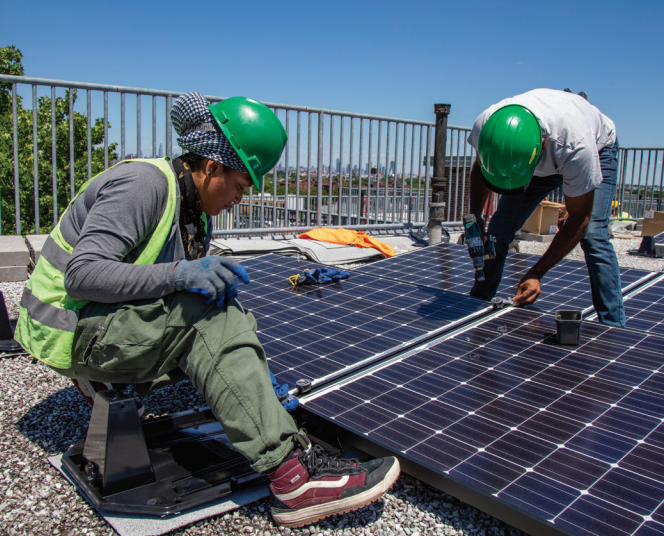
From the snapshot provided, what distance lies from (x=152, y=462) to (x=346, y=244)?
5.62 m

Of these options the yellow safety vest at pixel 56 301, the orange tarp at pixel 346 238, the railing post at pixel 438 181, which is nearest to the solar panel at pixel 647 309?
the yellow safety vest at pixel 56 301

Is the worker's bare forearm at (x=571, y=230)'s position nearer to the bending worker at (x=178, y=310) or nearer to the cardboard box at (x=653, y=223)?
the bending worker at (x=178, y=310)

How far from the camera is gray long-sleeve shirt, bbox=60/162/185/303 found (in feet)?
6.11

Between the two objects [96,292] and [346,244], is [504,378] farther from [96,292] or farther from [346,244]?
[346,244]

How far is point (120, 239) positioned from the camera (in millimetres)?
1919

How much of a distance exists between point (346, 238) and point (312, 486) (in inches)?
234

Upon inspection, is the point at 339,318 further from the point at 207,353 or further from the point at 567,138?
the point at 567,138

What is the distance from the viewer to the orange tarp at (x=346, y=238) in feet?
25.2

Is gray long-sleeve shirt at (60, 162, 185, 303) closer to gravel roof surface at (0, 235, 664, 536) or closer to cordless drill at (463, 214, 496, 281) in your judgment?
gravel roof surface at (0, 235, 664, 536)

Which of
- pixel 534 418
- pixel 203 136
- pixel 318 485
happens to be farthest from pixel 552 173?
pixel 318 485

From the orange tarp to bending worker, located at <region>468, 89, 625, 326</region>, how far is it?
3.38m

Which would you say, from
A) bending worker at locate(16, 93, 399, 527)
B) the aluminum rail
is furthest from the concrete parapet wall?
bending worker at locate(16, 93, 399, 527)

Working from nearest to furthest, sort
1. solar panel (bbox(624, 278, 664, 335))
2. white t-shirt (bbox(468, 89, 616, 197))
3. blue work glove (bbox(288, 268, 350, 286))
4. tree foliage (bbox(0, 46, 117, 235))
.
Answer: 1. white t-shirt (bbox(468, 89, 616, 197))
2. solar panel (bbox(624, 278, 664, 335))
3. blue work glove (bbox(288, 268, 350, 286))
4. tree foliage (bbox(0, 46, 117, 235))

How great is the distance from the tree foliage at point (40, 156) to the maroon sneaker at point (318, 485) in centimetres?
557
